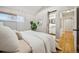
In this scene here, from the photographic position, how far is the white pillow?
2131 mm

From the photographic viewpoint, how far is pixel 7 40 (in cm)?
213

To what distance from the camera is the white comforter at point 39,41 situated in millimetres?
2180

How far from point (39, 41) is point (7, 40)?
0.42 metres

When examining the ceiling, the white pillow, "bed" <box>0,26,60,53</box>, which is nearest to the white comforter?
"bed" <box>0,26,60,53</box>

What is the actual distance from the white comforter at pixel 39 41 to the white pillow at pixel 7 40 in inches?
5.4

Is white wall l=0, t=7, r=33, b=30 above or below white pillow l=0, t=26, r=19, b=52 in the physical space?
above

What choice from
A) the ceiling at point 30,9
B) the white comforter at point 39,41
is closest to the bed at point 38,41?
the white comforter at point 39,41

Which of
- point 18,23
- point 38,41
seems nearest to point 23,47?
point 38,41

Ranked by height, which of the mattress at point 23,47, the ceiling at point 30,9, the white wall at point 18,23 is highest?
the ceiling at point 30,9

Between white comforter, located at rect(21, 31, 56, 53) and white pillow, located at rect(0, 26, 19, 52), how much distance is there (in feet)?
0.45

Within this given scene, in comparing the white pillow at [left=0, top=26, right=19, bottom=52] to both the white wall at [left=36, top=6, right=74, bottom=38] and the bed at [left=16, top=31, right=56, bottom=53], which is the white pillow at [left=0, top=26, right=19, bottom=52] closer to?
the bed at [left=16, top=31, right=56, bottom=53]

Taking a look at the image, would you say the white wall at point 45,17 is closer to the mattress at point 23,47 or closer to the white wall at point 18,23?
the white wall at point 18,23

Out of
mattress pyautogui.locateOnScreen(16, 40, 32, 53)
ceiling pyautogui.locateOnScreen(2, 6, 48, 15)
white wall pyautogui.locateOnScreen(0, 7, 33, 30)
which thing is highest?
ceiling pyautogui.locateOnScreen(2, 6, 48, 15)
